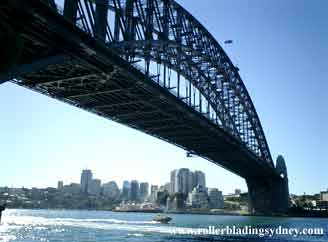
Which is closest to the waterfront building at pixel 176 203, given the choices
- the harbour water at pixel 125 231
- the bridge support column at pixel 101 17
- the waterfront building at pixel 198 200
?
the waterfront building at pixel 198 200

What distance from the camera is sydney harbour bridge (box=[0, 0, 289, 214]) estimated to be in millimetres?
22902

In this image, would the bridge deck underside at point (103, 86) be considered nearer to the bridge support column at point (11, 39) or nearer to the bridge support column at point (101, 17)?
the bridge support column at point (11, 39)

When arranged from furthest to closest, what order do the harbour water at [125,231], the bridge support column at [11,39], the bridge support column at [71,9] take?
the harbour water at [125,231] → the bridge support column at [71,9] → the bridge support column at [11,39]

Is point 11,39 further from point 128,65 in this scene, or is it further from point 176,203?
point 176,203

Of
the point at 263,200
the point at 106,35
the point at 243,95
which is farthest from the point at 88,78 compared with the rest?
the point at 263,200

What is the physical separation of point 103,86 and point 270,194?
7604 cm

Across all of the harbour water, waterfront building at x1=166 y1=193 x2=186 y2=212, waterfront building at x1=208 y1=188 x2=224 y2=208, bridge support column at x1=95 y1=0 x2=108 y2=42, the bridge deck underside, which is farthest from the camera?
waterfront building at x1=208 y1=188 x2=224 y2=208

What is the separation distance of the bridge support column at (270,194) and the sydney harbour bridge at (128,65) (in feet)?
90.1

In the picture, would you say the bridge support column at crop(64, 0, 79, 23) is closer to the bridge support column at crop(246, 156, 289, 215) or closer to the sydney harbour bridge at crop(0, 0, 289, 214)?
the sydney harbour bridge at crop(0, 0, 289, 214)

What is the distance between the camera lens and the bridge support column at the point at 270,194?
332 feet

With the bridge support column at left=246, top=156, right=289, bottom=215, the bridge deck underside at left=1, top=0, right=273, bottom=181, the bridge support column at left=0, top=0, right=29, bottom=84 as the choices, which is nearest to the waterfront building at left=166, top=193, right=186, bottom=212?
the bridge support column at left=246, top=156, right=289, bottom=215

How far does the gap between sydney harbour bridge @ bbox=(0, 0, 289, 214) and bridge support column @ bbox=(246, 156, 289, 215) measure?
2748cm

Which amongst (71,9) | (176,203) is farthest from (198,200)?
(71,9)

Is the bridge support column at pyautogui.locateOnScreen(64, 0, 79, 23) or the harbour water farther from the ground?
the bridge support column at pyautogui.locateOnScreen(64, 0, 79, 23)
